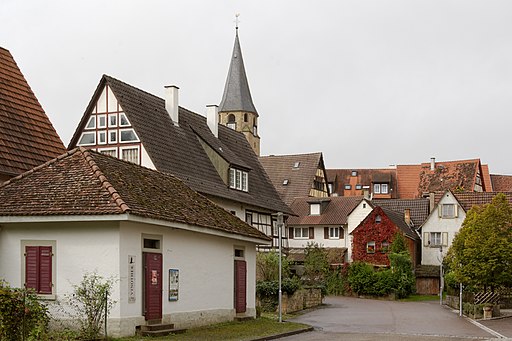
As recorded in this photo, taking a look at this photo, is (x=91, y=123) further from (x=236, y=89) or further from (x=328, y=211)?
(x=236, y=89)

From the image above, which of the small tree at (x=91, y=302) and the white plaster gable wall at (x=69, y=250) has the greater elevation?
the white plaster gable wall at (x=69, y=250)

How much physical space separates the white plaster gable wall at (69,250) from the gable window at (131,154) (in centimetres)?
1905

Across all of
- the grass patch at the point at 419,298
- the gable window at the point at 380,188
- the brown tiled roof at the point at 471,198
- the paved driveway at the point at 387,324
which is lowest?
the grass patch at the point at 419,298

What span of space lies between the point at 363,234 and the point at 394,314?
85.9 feet

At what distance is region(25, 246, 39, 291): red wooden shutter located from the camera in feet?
73.8

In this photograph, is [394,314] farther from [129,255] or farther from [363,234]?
[363,234]

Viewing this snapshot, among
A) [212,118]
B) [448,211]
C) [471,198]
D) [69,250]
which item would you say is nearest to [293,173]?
[448,211]

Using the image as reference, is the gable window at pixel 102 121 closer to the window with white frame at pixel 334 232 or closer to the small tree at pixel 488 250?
the small tree at pixel 488 250

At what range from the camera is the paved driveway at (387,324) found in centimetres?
2636

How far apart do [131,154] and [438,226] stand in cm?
3389

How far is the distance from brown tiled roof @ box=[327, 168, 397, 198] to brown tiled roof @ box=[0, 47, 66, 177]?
6771 cm

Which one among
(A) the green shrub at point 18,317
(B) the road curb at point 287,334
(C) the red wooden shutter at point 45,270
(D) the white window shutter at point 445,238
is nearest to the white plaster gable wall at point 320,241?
(D) the white window shutter at point 445,238

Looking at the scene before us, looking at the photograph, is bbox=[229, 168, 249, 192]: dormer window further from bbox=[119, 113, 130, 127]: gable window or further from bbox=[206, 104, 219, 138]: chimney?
bbox=[119, 113, 130, 127]: gable window

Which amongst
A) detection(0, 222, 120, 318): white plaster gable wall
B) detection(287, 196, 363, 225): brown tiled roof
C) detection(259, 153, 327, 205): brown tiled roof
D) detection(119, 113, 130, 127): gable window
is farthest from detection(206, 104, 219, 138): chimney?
detection(0, 222, 120, 318): white plaster gable wall
